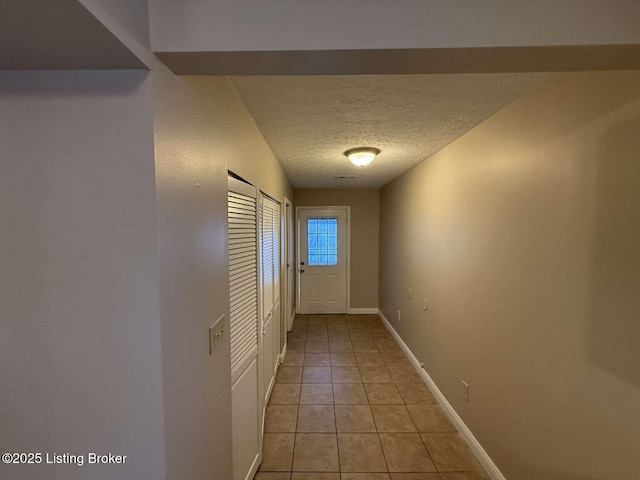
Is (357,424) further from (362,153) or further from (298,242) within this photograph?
(298,242)

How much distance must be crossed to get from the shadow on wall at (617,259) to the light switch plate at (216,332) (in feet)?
5.16

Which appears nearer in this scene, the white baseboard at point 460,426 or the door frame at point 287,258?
the white baseboard at point 460,426

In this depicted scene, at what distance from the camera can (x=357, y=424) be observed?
2.29 metres

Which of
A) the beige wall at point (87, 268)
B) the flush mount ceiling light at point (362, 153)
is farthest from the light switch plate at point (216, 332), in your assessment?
the flush mount ceiling light at point (362, 153)

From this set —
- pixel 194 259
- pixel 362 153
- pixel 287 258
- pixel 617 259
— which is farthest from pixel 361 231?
pixel 194 259

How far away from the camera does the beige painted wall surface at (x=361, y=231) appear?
5.14 m

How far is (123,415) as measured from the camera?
2.64ft

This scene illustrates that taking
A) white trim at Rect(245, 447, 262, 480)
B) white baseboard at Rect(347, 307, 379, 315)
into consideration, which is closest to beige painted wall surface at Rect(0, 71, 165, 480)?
white trim at Rect(245, 447, 262, 480)

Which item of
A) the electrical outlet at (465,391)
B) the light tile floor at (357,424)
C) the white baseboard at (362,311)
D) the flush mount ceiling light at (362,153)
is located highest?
the flush mount ceiling light at (362,153)

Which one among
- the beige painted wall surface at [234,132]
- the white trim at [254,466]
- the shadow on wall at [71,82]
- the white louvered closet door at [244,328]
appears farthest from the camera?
the white trim at [254,466]

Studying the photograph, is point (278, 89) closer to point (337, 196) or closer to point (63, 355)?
point (63, 355)

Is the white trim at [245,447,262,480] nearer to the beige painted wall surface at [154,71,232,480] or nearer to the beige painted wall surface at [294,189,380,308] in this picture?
the beige painted wall surface at [154,71,232,480]

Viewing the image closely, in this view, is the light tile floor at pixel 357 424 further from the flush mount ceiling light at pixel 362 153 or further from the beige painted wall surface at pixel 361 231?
the flush mount ceiling light at pixel 362 153

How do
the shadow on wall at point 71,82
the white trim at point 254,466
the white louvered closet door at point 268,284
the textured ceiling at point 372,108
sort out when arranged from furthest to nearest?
the white louvered closet door at point 268,284, the white trim at point 254,466, the textured ceiling at point 372,108, the shadow on wall at point 71,82
